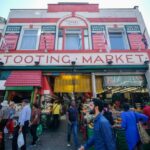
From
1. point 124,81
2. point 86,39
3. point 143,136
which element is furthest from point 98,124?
point 86,39

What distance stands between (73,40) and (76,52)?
194 cm

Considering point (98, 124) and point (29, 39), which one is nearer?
point (98, 124)

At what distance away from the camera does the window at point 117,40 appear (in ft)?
39.1

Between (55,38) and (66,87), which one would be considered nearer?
(66,87)

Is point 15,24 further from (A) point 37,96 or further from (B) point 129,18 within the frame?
(B) point 129,18

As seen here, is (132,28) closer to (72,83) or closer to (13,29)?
(72,83)

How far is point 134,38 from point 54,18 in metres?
6.47

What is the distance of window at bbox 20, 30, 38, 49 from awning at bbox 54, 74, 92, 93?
339 cm

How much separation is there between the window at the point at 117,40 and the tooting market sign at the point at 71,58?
1.46 m

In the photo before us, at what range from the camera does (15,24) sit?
12.4 meters

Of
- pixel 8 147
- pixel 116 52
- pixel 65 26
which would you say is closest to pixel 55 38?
pixel 65 26

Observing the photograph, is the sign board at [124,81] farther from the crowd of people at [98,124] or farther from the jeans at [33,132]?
the jeans at [33,132]

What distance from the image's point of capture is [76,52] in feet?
35.2

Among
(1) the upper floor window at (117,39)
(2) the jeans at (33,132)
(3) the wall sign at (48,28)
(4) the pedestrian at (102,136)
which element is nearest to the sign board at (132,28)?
(1) the upper floor window at (117,39)
